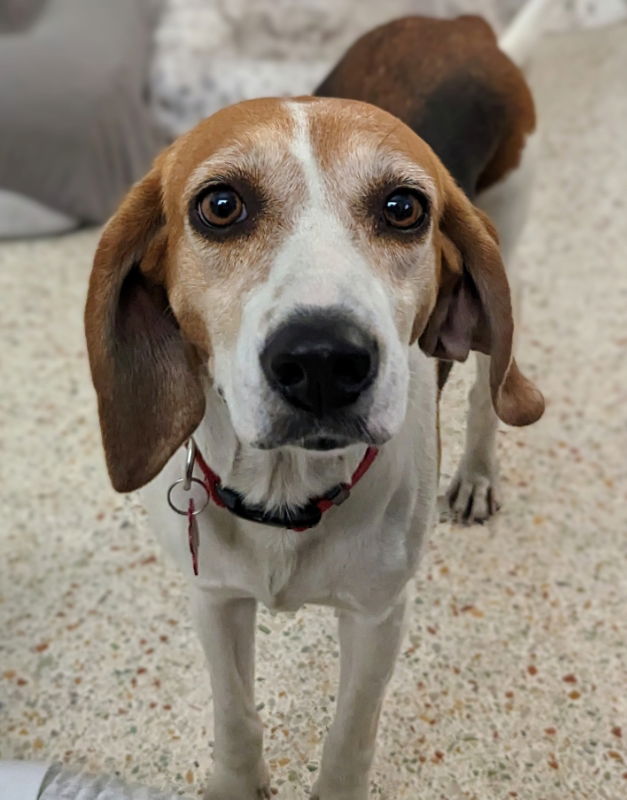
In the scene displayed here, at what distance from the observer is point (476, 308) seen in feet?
3.00

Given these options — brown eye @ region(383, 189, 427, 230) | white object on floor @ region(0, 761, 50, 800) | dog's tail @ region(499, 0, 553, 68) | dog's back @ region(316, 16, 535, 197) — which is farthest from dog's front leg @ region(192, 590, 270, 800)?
dog's tail @ region(499, 0, 553, 68)

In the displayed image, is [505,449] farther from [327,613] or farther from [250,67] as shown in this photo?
[250,67]

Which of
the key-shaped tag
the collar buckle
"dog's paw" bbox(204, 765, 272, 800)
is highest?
the collar buckle

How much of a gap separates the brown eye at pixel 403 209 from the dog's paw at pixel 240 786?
26.9 inches

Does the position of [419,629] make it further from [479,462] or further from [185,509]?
[185,509]

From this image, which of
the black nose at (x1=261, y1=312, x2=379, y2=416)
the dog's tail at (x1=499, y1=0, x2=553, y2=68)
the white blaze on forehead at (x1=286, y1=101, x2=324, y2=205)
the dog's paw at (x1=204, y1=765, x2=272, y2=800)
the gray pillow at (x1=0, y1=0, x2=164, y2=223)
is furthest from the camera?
the gray pillow at (x1=0, y1=0, x2=164, y2=223)

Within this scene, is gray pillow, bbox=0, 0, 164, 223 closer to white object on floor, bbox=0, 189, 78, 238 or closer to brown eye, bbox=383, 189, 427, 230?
white object on floor, bbox=0, 189, 78, 238

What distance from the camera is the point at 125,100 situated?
8.38 ft

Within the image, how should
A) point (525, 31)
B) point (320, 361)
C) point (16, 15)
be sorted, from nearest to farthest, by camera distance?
1. point (320, 361)
2. point (525, 31)
3. point (16, 15)

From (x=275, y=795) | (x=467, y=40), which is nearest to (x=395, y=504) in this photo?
(x=275, y=795)

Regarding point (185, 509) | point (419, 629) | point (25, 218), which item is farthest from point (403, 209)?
point (25, 218)

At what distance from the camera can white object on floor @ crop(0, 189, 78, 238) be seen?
2.44 metres

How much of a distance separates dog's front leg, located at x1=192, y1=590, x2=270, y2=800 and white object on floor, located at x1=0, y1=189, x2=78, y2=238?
5.57 feet

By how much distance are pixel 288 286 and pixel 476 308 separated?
0.28 metres
